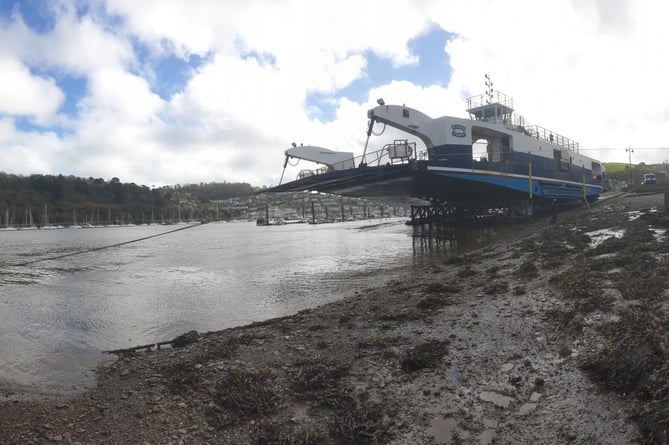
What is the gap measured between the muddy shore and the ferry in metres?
15.1

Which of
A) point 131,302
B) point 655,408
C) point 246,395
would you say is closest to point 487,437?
point 655,408

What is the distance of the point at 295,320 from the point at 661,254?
8.50 m

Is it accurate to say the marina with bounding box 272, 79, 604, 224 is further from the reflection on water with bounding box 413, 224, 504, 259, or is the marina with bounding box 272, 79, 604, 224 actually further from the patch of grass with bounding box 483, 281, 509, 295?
the patch of grass with bounding box 483, 281, 509, 295

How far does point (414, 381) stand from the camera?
469 centimetres

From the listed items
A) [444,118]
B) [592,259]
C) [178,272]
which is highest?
[444,118]

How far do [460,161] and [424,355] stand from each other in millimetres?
20383

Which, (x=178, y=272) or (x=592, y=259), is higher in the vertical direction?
(x=592, y=259)

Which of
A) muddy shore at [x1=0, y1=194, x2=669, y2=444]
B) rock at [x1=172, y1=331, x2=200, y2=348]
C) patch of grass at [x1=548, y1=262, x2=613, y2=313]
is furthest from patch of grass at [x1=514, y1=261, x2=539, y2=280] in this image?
rock at [x1=172, y1=331, x2=200, y2=348]

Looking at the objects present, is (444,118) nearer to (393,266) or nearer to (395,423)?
(393,266)

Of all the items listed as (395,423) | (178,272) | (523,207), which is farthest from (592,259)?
(523,207)

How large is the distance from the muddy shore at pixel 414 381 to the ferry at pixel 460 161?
49.5ft

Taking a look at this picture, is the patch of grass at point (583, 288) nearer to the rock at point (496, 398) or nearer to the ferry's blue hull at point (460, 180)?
the rock at point (496, 398)

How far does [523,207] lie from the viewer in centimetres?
3123

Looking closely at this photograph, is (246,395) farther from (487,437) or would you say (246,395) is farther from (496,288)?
(496,288)
